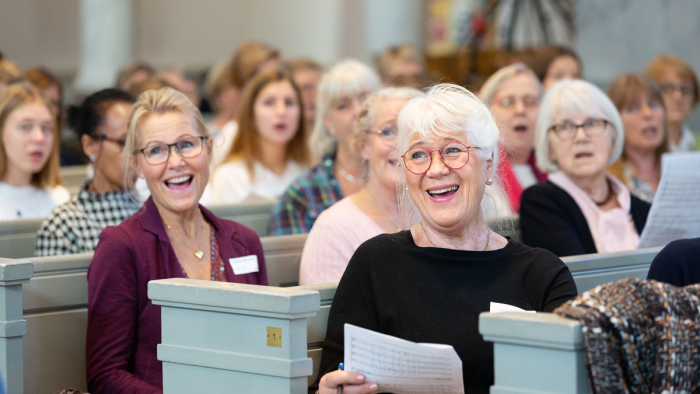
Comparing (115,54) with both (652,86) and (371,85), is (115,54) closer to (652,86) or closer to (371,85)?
(371,85)

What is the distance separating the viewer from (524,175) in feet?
15.4

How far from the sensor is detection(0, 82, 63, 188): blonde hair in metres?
4.45

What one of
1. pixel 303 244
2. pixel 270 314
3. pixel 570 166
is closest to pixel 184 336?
pixel 270 314

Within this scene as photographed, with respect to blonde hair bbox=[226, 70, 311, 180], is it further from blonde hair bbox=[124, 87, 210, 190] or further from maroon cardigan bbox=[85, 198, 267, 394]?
maroon cardigan bbox=[85, 198, 267, 394]

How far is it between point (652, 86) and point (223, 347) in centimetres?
349

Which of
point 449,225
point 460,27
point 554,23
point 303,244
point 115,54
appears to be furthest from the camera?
point 115,54

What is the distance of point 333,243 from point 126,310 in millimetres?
817

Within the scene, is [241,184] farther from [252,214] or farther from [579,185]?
[579,185]

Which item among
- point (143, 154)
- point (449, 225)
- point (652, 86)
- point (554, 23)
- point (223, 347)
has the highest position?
point (554, 23)

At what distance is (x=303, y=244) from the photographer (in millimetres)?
3564

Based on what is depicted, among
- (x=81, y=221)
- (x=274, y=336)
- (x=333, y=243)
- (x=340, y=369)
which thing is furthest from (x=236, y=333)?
(x=81, y=221)

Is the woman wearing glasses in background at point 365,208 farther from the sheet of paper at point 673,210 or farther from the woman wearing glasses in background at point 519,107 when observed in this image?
the woman wearing glasses in background at point 519,107

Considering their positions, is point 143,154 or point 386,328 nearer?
point 386,328

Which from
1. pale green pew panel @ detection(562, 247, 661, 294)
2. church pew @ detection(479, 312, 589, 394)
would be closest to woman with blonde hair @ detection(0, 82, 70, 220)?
pale green pew panel @ detection(562, 247, 661, 294)
